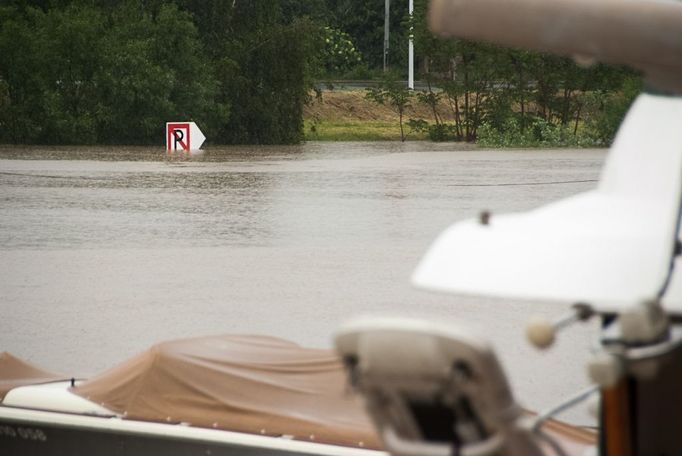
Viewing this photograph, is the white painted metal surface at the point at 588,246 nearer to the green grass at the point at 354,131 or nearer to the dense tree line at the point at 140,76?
the dense tree line at the point at 140,76

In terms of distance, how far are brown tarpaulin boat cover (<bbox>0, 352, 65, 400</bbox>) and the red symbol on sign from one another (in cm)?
2642

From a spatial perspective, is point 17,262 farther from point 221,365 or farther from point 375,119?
point 375,119

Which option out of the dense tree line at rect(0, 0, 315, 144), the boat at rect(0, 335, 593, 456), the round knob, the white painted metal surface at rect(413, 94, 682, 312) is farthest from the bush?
the round knob

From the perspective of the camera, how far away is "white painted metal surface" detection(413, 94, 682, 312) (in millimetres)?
2041

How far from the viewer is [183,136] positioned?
33344 mm

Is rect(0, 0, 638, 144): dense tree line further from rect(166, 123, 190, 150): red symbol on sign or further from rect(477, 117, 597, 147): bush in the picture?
rect(166, 123, 190, 150): red symbol on sign

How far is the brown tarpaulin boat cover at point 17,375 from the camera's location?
556 cm

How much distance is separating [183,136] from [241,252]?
19556 mm

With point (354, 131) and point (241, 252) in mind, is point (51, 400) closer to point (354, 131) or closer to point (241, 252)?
point (241, 252)

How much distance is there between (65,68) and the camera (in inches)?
1427

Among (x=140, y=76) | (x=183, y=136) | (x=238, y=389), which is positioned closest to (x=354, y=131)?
(x=140, y=76)

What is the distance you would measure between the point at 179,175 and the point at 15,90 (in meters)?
13.2

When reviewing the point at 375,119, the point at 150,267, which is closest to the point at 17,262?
A: the point at 150,267

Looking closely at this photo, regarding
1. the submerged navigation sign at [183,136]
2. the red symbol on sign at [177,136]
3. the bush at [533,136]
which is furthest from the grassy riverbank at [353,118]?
the red symbol on sign at [177,136]
